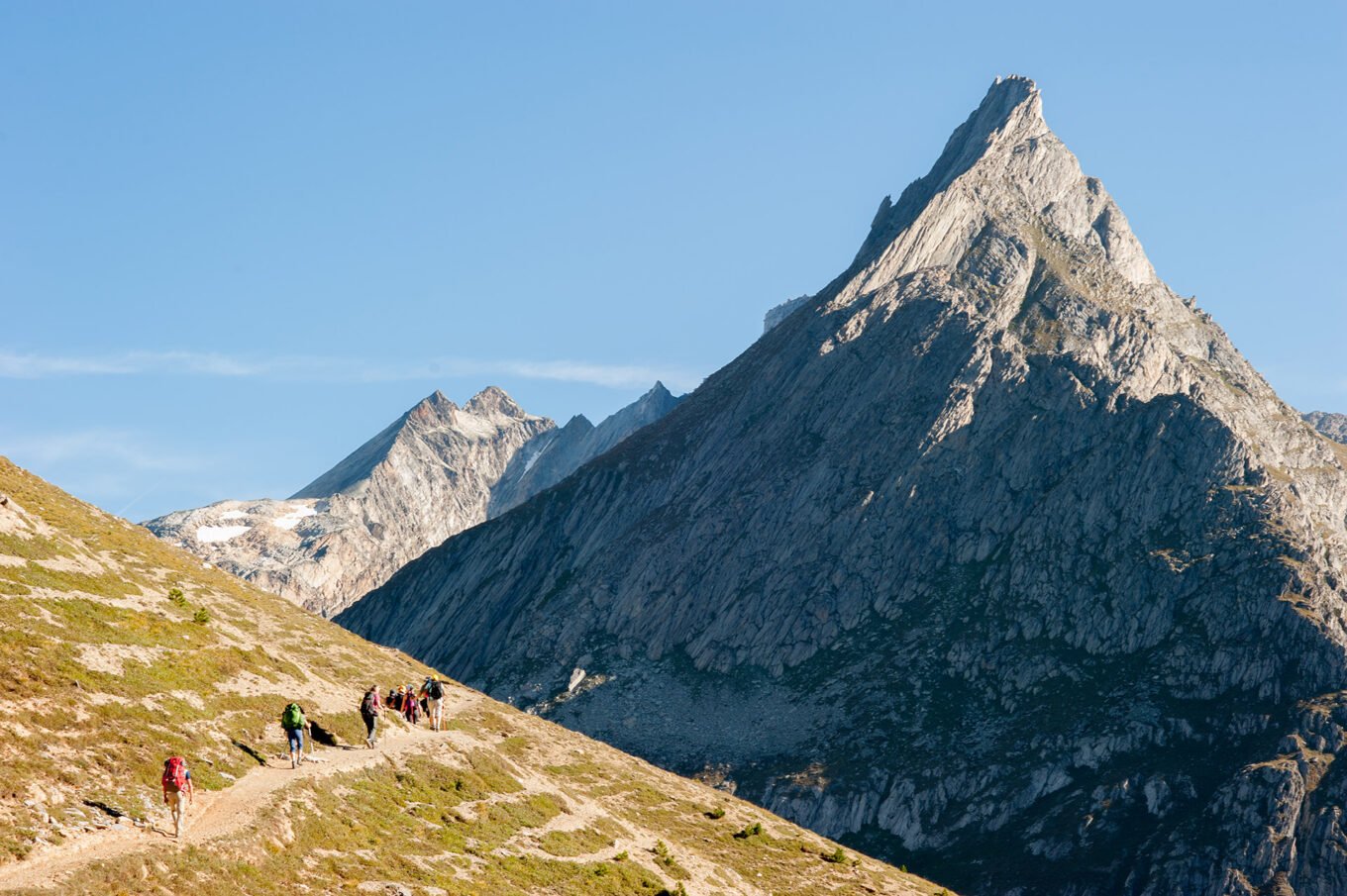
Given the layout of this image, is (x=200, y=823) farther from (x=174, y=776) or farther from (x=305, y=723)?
(x=305, y=723)

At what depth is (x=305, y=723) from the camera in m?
68.4

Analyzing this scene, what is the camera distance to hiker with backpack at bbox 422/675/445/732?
87938 mm

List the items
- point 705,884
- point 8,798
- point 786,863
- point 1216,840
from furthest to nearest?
1. point 1216,840
2. point 786,863
3. point 705,884
4. point 8,798

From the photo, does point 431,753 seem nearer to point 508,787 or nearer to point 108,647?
point 508,787

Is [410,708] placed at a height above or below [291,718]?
above

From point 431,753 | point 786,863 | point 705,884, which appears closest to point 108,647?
point 431,753

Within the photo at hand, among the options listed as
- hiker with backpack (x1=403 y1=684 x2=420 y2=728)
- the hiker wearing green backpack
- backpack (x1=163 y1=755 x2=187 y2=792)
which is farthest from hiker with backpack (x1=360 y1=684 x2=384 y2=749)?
backpack (x1=163 y1=755 x2=187 y2=792)

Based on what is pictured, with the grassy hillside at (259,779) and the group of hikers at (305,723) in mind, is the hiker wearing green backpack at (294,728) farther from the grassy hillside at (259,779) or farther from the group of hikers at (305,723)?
the grassy hillside at (259,779)

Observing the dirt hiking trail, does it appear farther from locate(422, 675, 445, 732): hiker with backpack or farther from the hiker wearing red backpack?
locate(422, 675, 445, 732): hiker with backpack

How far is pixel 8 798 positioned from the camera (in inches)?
1999

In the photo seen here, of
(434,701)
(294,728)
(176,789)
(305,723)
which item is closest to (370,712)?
(305,723)

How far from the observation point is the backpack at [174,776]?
53844 millimetres

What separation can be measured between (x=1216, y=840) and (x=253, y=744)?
147344mm

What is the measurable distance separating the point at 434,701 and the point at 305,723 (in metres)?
20.3
